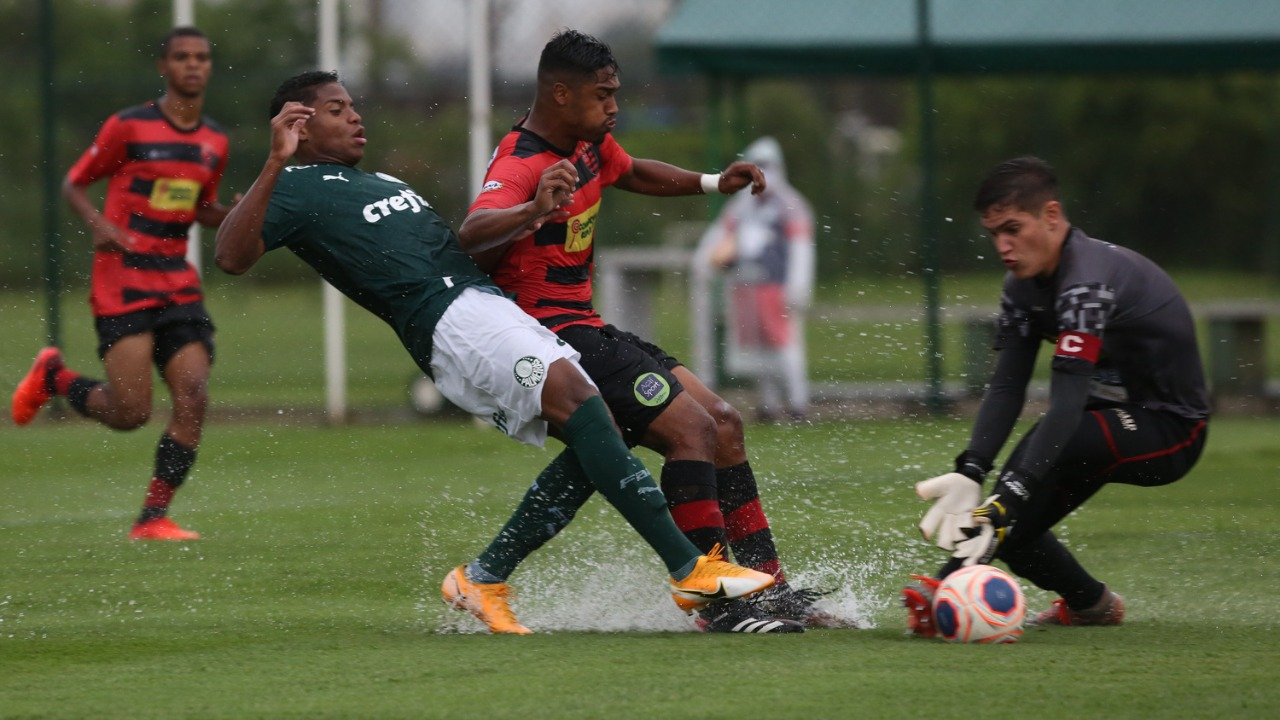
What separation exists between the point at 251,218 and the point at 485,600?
1.40 meters

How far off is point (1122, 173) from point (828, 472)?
12782mm

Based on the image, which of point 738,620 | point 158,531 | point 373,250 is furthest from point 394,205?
point 158,531

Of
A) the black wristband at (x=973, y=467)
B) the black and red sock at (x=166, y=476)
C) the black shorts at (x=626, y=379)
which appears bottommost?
the black and red sock at (x=166, y=476)

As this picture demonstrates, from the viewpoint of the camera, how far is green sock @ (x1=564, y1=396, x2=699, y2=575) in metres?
4.77

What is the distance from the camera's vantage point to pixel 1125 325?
192 inches

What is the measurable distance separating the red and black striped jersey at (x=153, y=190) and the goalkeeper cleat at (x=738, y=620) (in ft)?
11.7

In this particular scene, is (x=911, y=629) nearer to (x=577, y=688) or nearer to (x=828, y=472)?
(x=577, y=688)

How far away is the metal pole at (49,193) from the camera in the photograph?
12.0 metres

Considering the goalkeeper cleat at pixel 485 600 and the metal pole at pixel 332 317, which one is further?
the metal pole at pixel 332 317

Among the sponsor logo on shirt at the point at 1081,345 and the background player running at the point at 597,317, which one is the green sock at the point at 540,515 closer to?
the background player running at the point at 597,317

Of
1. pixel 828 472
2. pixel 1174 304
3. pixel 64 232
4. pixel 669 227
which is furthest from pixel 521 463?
pixel 669 227

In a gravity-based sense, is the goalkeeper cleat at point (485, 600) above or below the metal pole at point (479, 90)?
below

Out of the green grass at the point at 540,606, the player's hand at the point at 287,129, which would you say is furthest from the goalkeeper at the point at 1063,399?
the player's hand at the point at 287,129

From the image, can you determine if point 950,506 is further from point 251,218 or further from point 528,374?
point 251,218
